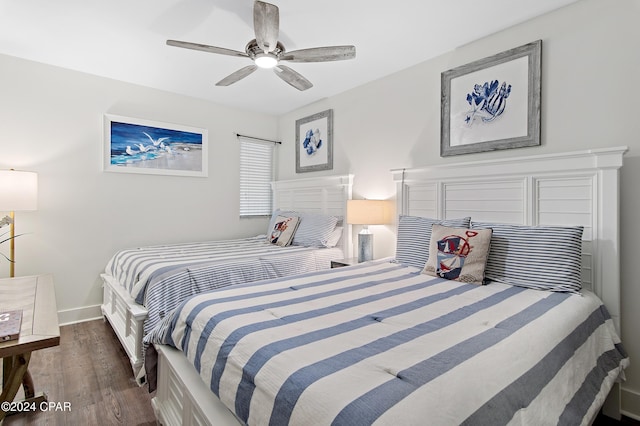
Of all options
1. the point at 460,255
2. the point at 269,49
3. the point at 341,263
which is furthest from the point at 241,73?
the point at 460,255

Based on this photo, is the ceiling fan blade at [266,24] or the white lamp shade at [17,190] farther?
the white lamp shade at [17,190]

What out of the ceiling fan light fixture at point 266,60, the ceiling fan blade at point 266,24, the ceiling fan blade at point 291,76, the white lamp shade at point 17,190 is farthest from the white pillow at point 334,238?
the white lamp shade at point 17,190

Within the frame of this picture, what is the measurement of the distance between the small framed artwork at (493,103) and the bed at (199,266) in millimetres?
1271

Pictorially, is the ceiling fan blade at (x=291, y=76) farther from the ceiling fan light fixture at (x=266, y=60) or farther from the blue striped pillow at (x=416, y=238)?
the blue striped pillow at (x=416, y=238)

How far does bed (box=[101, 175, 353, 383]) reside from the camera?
2.21 meters

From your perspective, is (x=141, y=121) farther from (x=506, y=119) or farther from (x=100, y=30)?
(x=506, y=119)

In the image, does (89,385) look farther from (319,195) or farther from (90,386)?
(319,195)

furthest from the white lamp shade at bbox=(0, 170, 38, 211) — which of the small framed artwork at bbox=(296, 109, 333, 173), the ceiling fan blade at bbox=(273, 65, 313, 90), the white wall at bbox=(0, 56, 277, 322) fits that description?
the small framed artwork at bbox=(296, 109, 333, 173)

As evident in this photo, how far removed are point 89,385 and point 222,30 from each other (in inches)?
106

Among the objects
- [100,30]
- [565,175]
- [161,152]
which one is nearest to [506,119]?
[565,175]

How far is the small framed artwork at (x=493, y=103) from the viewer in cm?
233

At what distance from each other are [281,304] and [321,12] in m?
2.00

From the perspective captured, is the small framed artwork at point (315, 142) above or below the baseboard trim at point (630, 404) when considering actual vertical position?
above

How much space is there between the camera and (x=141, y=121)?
3633 mm
